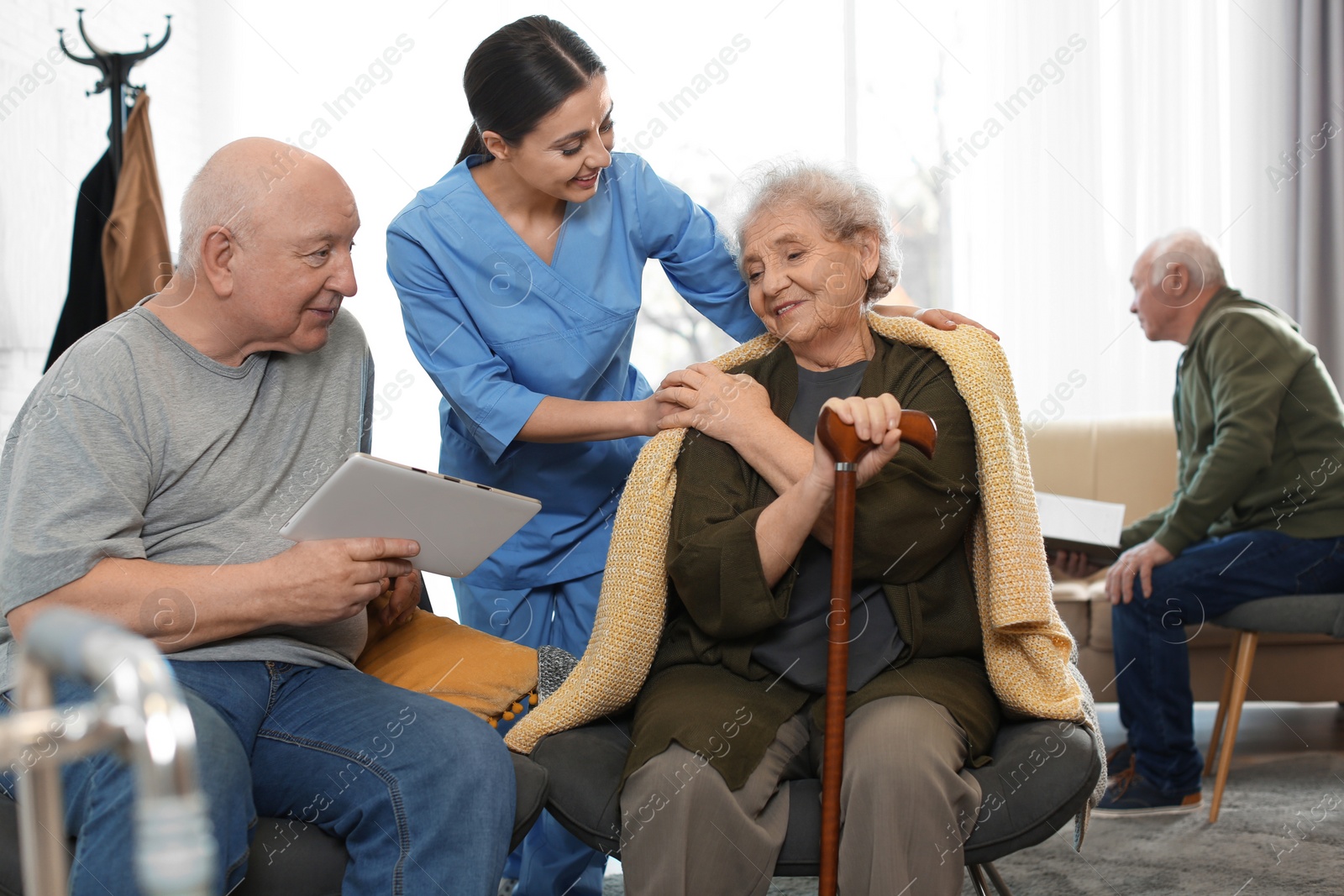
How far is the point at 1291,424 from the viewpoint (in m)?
2.67

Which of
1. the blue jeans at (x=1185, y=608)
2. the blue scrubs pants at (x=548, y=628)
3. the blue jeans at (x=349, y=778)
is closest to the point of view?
the blue jeans at (x=349, y=778)

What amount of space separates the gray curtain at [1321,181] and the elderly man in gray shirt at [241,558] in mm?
3734

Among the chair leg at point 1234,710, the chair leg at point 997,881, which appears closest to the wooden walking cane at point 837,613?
the chair leg at point 997,881

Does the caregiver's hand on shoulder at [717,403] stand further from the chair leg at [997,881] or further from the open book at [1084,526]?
the open book at [1084,526]

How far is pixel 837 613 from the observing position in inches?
53.1

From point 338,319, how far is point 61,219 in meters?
2.34

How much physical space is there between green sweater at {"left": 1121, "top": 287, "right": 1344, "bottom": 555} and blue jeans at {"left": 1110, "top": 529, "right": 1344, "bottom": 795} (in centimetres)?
6

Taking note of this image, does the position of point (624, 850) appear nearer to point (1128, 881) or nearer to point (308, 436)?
point (308, 436)

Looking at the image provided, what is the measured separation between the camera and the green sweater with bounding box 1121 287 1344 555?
262 cm

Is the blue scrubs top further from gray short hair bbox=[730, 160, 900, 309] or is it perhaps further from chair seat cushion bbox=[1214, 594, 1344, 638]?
chair seat cushion bbox=[1214, 594, 1344, 638]

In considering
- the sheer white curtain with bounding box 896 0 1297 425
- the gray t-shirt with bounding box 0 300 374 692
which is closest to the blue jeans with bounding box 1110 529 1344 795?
the sheer white curtain with bounding box 896 0 1297 425

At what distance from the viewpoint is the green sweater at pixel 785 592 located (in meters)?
1.45

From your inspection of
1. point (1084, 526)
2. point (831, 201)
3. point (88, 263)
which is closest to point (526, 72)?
point (831, 201)

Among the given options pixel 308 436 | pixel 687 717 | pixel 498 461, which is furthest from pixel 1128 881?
pixel 308 436
